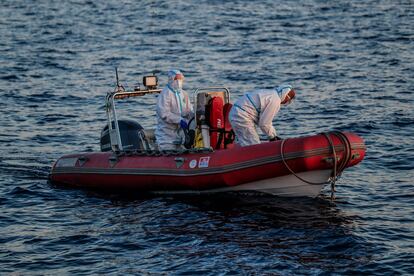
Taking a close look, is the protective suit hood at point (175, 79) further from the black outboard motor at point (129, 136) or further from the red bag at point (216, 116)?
the black outboard motor at point (129, 136)

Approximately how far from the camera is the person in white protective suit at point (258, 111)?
43.7 feet

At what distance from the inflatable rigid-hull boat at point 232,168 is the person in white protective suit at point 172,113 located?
0.46m

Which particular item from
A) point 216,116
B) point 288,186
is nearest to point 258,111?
point 216,116

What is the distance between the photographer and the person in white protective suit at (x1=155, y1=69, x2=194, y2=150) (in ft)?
46.2

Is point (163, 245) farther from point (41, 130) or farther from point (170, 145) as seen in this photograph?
point (41, 130)

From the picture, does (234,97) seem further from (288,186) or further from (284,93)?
(288,186)

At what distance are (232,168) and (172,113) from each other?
5.49 feet

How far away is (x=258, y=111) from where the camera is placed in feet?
44.3

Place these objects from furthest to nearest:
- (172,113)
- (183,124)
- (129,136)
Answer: (129,136)
(172,113)
(183,124)

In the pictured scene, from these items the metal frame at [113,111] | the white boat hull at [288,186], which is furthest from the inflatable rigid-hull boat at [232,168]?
the metal frame at [113,111]

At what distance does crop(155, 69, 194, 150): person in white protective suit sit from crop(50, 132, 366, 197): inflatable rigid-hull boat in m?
0.46

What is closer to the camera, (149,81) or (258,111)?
(258,111)

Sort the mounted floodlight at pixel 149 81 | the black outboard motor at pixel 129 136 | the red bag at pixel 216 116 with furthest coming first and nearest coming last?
the black outboard motor at pixel 129 136 → the mounted floodlight at pixel 149 81 → the red bag at pixel 216 116

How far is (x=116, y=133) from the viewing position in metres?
14.8
